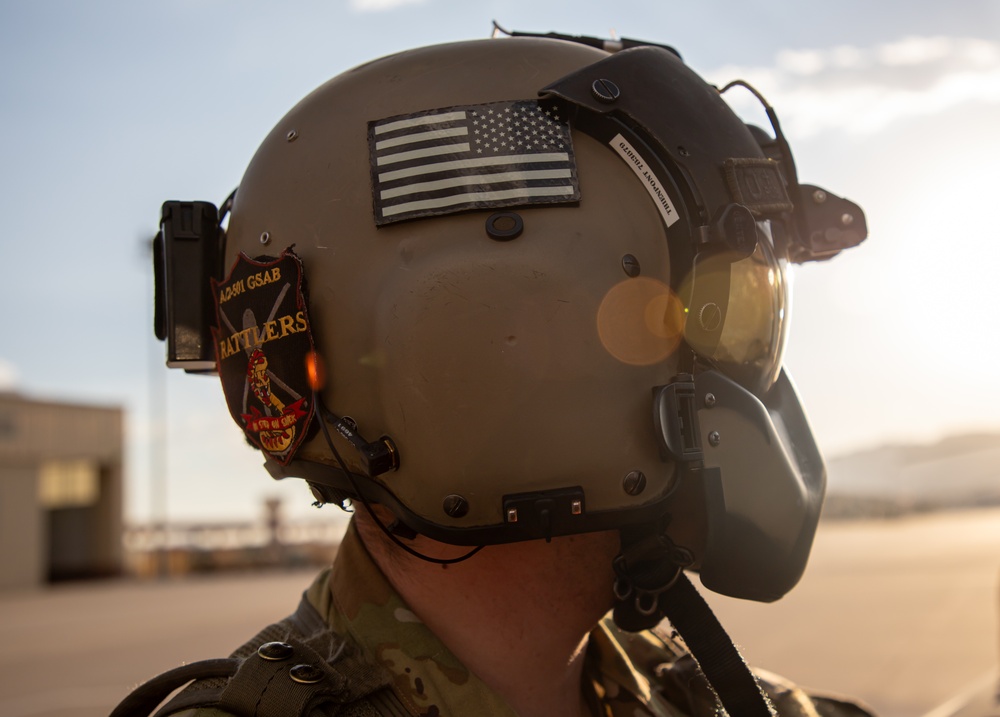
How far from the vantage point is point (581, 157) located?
1.67 meters

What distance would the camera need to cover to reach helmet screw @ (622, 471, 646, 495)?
1.58 metres

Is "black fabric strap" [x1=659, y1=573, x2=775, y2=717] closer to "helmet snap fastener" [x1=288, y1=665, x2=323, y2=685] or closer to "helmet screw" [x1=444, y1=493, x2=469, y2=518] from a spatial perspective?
"helmet screw" [x1=444, y1=493, x2=469, y2=518]

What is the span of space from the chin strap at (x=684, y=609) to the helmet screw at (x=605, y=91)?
720 mm

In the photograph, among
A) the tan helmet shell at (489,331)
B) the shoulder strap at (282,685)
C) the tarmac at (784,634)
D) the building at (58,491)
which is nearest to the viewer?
the shoulder strap at (282,685)

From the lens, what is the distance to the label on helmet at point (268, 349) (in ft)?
5.45

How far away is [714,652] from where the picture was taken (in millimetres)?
1753

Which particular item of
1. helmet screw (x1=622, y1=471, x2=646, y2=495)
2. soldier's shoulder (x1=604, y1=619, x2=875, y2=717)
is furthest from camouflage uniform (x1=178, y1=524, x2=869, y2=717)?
helmet screw (x1=622, y1=471, x2=646, y2=495)

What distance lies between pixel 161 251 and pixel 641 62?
0.94m

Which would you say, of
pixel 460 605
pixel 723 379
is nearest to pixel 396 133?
pixel 723 379

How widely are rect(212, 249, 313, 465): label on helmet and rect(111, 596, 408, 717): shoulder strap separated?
13.4 inches

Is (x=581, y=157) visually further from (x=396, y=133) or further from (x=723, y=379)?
(x=723, y=379)

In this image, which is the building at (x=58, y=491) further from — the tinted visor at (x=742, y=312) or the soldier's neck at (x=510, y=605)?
the tinted visor at (x=742, y=312)

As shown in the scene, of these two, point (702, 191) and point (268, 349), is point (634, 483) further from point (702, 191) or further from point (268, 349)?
point (268, 349)

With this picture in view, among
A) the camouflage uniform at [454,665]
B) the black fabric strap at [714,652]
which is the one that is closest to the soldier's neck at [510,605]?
the camouflage uniform at [454,665]
